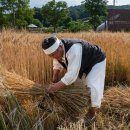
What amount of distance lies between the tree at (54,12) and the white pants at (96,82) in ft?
82.0

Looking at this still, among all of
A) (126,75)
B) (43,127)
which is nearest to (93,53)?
(43,127)

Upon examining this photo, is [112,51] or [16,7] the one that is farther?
[16,7]

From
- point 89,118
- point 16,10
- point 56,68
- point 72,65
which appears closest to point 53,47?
point 72,65

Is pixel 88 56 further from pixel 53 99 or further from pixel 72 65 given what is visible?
pixel 53 99

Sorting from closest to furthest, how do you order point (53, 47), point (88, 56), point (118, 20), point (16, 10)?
point (53, 47), point (88, 56), point (16, 10), point (118, 20)

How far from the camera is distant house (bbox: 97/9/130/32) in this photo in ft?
88.9

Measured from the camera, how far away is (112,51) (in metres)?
4.85

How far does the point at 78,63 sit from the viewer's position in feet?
10.3

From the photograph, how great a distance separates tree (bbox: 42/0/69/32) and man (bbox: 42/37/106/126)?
25.0 meters

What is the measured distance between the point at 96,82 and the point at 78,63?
30 centimetres

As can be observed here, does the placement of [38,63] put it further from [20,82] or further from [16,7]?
[16,7]

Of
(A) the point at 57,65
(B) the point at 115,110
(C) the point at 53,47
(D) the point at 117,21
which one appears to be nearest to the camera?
(C) the point at 53,47

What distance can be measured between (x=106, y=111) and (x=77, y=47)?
0.81 metres

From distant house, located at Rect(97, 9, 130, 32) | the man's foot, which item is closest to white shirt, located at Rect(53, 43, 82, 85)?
the man's foot
